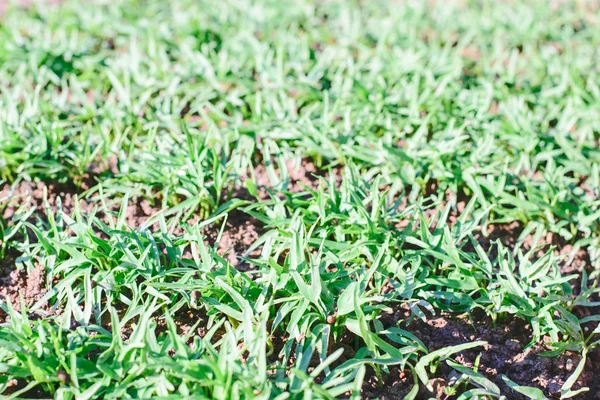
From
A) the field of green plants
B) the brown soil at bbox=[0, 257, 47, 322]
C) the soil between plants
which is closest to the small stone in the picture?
the field of green plants

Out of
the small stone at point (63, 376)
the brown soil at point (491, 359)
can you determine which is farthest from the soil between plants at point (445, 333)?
the small stone at point (63, 376)

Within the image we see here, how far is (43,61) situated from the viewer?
3537mm

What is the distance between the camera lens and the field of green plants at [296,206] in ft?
6.56

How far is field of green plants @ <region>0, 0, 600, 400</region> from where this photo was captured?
2.00m

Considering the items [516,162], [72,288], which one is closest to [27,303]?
[72,288]

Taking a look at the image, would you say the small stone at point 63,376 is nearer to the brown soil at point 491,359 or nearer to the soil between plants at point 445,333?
the soil between plants at point 445,333

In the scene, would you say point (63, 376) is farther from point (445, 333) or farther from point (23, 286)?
point (445, 333)

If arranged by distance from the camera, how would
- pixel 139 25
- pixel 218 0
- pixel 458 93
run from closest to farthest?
pixel 458 93, pixel 139 25, pixel 218 0

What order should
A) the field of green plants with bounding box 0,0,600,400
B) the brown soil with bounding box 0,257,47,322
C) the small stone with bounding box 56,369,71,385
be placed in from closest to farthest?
the small stone with bounding box 56,369,71,385 → the field of green plants with bounding box 0,0,600,400 → the brown soil with bounding box 0,257,47,322

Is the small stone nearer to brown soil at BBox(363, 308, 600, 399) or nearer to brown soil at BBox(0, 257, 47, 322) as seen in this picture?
brown soil at BBox(0, 257, 47, 322)

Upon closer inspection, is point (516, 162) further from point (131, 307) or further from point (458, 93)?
point (131, 307)

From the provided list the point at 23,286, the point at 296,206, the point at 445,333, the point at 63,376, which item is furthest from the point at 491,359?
the point at 23,286

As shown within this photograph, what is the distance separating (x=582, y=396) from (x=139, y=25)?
3.10 metres

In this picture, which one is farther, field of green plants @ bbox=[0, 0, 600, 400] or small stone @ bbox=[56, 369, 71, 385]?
field of green plants @ bbox=[0, 0, 600, 400]
